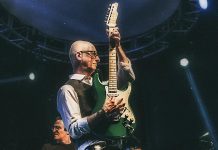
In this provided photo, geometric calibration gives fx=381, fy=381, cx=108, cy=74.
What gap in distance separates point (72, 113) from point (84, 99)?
0.54ft

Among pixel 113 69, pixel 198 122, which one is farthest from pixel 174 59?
pixel 113 69

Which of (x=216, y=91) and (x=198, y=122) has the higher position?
(x=216, y=91)

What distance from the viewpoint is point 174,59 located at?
9203 mm

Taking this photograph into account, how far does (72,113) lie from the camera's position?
2.97 meters

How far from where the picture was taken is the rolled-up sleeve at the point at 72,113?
284 centimetres

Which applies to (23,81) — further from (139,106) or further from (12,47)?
(139,106)

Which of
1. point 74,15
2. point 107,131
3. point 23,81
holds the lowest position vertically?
point 107,131

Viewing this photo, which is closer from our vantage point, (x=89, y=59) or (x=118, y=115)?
(x=118, y=115)

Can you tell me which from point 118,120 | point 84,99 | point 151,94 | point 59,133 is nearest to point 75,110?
point 84,99

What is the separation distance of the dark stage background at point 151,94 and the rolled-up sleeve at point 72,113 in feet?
18.9

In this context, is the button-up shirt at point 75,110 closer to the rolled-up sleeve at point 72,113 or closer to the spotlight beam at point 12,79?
the rolled-up sleeve at point 72,113

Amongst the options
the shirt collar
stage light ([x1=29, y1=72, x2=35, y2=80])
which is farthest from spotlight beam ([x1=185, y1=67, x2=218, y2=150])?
the shirt collar

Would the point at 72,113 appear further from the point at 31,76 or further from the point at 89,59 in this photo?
the point at 31,76

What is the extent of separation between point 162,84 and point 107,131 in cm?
664
